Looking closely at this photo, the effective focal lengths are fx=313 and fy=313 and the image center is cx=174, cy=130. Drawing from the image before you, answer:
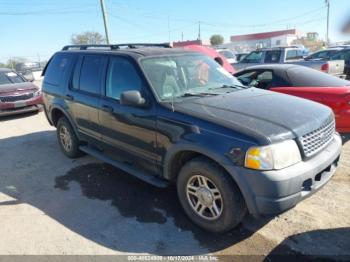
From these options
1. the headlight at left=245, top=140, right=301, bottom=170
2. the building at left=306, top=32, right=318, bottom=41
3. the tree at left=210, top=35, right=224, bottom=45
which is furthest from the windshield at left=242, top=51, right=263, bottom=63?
the tree at left=210, top=35, right=224, bottom=45

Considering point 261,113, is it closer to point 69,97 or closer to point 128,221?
point 128,221

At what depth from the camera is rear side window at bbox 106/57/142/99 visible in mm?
3858

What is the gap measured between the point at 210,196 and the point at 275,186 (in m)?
0.72

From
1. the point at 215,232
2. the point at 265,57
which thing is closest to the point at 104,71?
the point at 215,232

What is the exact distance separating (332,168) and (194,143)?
1600 millimetres

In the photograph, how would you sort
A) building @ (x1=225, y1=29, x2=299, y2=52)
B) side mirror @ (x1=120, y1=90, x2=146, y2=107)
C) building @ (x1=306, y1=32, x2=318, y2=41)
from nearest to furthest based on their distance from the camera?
side mirror @ (x1=120, y1=90, x2=146, y2=107), building @ (x1=225, y1=29, x2=299, y2=52), building @ (x1=306, y1=32, x2=318, y2=41)

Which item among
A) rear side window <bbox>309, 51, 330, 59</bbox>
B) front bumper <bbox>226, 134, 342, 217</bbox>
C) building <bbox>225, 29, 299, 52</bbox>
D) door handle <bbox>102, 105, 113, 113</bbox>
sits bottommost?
front bumper <bbox>226, 134, 342, 217</bbox>

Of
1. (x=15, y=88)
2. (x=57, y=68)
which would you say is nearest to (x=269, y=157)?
(x=57, y=68)

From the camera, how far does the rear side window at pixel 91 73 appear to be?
4.46m

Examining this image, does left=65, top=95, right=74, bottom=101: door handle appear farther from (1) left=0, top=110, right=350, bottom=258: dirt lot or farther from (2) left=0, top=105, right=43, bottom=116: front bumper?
(2) left=0, top=105, right=43, bottom=116: front bumper

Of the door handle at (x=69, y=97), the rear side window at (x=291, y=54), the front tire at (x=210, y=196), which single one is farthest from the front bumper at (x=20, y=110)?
the rear side window at (x=291, y=54)

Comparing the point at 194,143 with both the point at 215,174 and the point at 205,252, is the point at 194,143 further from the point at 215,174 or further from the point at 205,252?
the point at 205,252

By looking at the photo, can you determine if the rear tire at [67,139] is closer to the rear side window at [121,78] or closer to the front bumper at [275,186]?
the rear side window at [121,78]

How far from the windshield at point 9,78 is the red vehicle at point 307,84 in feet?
25.5
